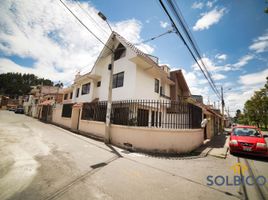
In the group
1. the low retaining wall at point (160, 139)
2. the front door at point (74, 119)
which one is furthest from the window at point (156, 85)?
the front door at point (74, 119)

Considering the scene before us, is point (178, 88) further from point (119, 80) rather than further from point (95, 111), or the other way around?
point (95, 111)

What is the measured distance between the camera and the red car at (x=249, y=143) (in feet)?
22.4

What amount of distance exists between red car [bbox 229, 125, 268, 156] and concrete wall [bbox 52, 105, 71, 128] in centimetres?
1596

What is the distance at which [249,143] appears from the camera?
7.05 meters

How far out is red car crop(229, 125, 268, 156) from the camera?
6820 mm

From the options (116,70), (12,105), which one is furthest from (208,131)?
(12,105)

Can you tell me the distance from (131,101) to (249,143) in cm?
736

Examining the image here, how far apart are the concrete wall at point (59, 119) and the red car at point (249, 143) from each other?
16.0 meters

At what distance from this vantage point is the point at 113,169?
461cm

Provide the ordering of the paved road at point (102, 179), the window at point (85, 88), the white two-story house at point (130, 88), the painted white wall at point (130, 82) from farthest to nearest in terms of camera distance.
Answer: the window at point (85, 88), the painted white wall at point (130, 82), the white two-story house at point (130, 88), the paved road at point (102, 179)

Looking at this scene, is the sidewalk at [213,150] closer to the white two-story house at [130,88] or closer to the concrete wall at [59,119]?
the white two-story house at [130,88]

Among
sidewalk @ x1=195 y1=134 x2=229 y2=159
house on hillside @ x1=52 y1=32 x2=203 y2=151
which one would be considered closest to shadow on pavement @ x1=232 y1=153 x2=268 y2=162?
sidewalk @ x1=195 y1=134 x2=229 y2=159

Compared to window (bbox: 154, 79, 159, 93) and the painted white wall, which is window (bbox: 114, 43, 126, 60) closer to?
the painted white wall

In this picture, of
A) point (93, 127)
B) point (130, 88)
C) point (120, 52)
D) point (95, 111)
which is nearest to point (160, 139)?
point (130, 88)
